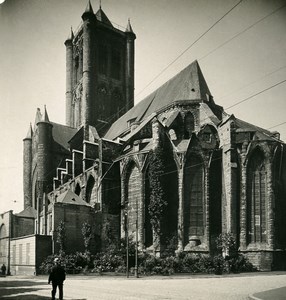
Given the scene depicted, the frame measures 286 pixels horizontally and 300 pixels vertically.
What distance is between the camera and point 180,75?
47594mm

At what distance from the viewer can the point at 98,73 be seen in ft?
200

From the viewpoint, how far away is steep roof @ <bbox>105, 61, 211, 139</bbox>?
140 feet

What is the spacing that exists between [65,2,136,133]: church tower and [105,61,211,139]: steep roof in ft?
20.8

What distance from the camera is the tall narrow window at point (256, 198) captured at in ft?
111

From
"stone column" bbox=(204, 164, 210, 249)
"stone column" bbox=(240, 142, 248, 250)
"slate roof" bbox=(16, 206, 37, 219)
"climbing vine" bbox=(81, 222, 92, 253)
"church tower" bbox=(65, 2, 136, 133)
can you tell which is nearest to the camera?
"stone column" bbox=(240, 142, 248, 250)

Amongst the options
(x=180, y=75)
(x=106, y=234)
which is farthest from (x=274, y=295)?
(x=180, y=75)

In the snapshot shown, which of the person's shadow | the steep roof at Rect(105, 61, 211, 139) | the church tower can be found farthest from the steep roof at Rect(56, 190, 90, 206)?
the church tower

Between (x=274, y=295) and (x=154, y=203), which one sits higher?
(x=154, y=203)

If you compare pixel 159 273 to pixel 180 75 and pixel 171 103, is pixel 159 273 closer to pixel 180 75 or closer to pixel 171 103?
pixel 171 103

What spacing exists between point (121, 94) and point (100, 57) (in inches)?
251

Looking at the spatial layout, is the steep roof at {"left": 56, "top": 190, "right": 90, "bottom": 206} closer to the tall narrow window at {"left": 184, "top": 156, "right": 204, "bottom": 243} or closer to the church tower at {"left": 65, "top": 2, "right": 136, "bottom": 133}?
the tall narrow window at {"left": 184, "top": 156, "right": 204, "bottom": 243}

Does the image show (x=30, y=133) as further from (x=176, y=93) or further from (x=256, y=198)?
(x=256, y=198)

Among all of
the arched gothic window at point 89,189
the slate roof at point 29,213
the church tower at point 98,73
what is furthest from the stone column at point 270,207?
the church tower at point 98,73

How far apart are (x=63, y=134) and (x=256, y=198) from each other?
116 ft
